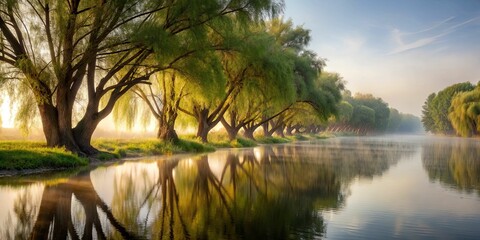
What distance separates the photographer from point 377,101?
140m

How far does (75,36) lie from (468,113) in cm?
7664

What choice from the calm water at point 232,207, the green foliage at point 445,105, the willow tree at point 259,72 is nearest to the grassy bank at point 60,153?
the calm water at point 232,207

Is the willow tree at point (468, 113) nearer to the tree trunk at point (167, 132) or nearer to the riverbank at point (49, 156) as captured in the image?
the tree trunk at point (167, 132)

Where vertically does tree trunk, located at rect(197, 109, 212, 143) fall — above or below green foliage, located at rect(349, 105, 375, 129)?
below

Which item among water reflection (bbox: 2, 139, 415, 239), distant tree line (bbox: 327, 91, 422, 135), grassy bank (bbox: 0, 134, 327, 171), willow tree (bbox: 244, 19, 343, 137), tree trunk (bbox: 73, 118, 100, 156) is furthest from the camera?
distant tree line (bbox: 327, 91, 422, 135)

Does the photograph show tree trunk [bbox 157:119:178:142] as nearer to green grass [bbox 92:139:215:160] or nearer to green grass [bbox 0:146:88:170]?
green grass [bbox 92:139:215:160]

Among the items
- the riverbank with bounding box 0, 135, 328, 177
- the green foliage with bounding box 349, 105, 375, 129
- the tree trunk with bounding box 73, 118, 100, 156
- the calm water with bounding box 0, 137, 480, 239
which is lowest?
the calm water with bounding box 0, 137, 480, 239

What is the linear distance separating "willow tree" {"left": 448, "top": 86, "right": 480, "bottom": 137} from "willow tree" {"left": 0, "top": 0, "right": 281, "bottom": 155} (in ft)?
233

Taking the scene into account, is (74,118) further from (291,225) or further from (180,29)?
(291,225)

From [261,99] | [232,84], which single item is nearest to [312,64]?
[261,99]

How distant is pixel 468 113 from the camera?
7606 cm

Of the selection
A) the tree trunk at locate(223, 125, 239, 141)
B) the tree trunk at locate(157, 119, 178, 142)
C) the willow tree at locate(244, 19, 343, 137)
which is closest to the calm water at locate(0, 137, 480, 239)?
the tree trunk at locate(157, 119, 178, 142)

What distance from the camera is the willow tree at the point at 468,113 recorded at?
248 ft

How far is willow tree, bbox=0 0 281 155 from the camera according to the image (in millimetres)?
16047
